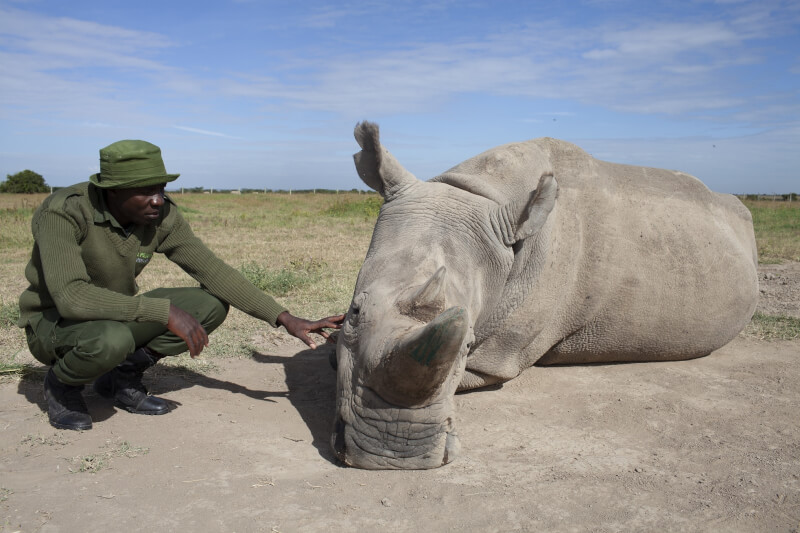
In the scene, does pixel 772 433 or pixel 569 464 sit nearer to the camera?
pixel 569 464

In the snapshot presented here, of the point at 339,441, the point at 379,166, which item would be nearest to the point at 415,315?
the point at 339,441

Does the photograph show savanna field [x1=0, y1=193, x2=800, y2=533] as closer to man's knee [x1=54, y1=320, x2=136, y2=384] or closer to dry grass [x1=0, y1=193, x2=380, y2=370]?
dry grass [x1=0, y1=193, x2=380, y2=370]

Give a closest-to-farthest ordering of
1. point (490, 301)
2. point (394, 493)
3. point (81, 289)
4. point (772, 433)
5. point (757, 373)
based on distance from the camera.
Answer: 1. point (394, 493)
2. point (81, 289)
3. point (772, 433)
4. point (490, 301)
5. point (757, 373)

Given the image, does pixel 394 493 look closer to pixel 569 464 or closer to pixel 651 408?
pixel 569 464

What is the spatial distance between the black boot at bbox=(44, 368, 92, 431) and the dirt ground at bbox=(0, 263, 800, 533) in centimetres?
7

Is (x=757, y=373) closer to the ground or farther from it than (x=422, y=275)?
closer to the ground

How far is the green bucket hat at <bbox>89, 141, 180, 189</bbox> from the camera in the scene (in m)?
3.67

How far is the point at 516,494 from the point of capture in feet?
9.71

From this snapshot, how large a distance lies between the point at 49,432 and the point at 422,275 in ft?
7.31

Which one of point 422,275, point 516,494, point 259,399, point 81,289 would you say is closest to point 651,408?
point 516,494

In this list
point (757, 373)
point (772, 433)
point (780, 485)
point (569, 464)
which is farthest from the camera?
point (757, 373)

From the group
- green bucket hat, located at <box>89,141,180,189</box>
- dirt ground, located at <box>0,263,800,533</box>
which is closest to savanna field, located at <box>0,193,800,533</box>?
dirt ground, located at <box>0,263,800,533</box>

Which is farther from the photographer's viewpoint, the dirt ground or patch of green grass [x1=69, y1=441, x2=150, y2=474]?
patch of green grass [x1=69, y1=441, x2=150, y2=474]

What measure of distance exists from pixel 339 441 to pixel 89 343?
4.84ft
